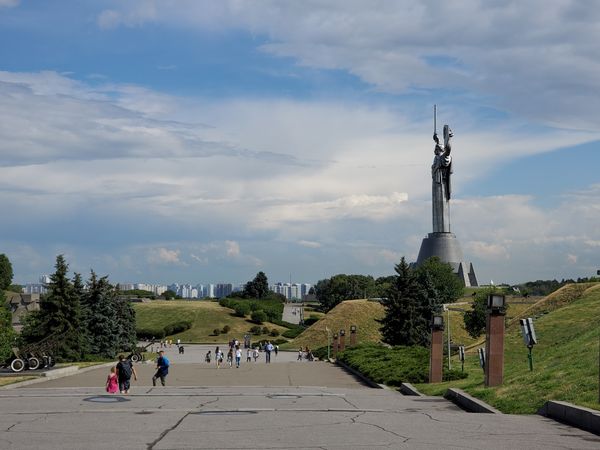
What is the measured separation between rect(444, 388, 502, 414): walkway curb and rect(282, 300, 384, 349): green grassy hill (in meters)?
71.8

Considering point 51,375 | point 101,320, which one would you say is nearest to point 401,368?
point 51,375

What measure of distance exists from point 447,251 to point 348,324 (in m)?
28.1

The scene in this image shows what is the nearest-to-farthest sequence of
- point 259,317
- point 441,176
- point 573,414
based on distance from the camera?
1. point 573,414
2. point 441,176
3. point 259,317

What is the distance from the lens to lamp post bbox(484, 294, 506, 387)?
18531 mm

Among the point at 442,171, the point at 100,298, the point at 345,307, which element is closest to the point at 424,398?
the point at 100,298

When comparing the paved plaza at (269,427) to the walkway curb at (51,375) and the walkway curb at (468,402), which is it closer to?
the walkway curb at (468,402)

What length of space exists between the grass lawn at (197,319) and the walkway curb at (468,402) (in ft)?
318

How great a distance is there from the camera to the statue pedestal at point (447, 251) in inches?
4638

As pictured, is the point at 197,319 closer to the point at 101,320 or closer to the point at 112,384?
the point at 101,320

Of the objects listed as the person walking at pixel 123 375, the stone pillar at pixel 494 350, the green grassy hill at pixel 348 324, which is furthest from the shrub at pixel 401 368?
the green grassy hill at pixel 348 324

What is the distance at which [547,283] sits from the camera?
176 metres

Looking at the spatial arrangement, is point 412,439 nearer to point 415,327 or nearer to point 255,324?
point 415,327

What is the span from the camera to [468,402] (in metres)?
15.9

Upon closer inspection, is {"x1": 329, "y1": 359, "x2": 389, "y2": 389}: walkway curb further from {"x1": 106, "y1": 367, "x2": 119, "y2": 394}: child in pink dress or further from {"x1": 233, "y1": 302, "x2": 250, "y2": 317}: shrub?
{"x1": 233, "y1": 302, "x2": 250, "y2": 317}: shrub
